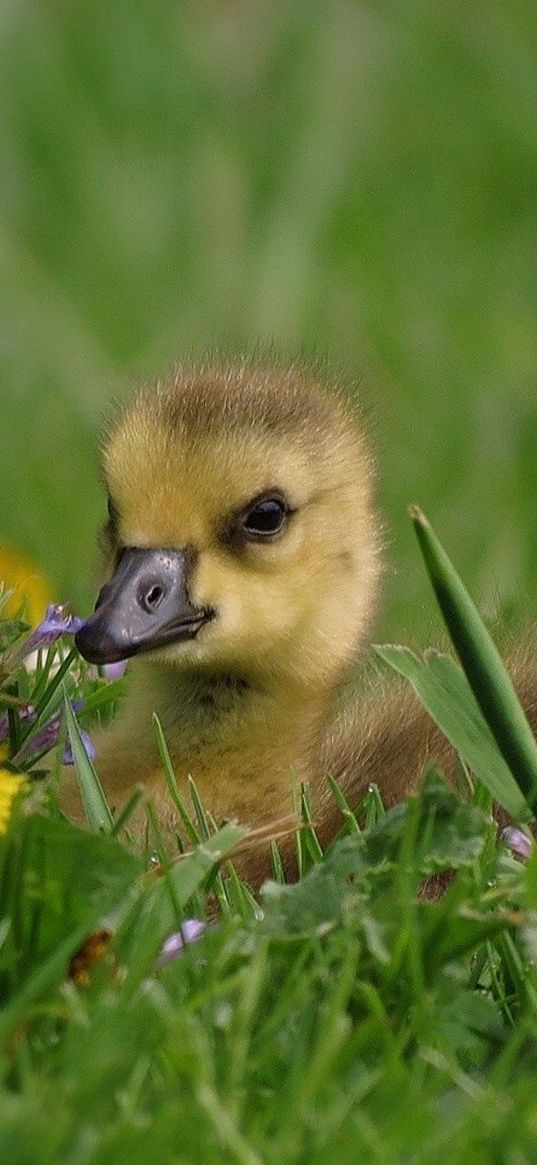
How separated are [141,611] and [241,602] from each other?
16 centimetres

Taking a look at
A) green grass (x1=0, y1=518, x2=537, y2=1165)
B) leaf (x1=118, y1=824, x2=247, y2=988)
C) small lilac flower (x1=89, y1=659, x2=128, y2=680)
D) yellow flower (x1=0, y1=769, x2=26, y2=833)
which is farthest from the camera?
small lilac flower (x1=89, y1=659, x2=128, y2=680)

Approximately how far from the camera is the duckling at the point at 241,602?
2.32 meters

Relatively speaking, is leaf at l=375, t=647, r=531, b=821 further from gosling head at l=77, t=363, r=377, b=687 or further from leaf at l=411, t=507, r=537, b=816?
gosling head at l=77, t=363, r=377, b=687

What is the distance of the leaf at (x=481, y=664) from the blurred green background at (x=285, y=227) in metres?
1.69

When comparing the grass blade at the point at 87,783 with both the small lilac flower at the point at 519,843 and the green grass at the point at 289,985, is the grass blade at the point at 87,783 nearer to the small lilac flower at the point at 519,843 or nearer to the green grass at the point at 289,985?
the green grass at the point at 289,985

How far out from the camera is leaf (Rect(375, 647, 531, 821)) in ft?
6.24

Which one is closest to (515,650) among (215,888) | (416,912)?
(215,888)

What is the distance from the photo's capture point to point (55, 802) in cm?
192

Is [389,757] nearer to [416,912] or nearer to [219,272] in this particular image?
[416,912]

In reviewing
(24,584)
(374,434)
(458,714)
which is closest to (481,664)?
(458,714)

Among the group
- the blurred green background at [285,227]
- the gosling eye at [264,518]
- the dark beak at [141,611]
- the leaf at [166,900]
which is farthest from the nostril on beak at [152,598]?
the blurred green background at [285,227]

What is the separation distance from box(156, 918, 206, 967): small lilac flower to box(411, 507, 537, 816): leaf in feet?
0.95

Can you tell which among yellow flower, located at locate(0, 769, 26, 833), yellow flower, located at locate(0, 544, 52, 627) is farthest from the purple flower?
yellow flower, located at locate(0, 544, 52, 627)

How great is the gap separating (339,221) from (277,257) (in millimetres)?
284
